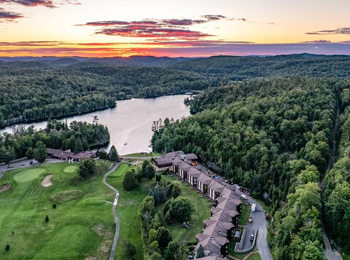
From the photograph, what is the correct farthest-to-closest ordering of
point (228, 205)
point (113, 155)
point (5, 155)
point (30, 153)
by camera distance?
point (30, 153) → point (113, 155) → point (5, 155) → point (228, 205)

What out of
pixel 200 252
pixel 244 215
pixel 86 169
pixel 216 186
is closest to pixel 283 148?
pixel 216 186

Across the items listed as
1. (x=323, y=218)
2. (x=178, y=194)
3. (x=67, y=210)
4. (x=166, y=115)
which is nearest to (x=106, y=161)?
(x=67, y=210)

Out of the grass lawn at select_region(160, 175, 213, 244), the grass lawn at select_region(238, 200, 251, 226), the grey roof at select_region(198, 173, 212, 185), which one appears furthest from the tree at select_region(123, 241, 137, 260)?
the grey roof at select_region(198, 173, 212, 185)

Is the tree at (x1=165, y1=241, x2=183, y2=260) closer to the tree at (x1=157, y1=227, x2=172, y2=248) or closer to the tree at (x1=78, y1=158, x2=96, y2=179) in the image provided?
the tree at (x1=157, y1=227, x2=172, y2=248)

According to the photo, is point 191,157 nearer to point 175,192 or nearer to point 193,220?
point 175,192

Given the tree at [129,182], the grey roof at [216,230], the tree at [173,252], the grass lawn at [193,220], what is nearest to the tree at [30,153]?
the tree at [129,182]
